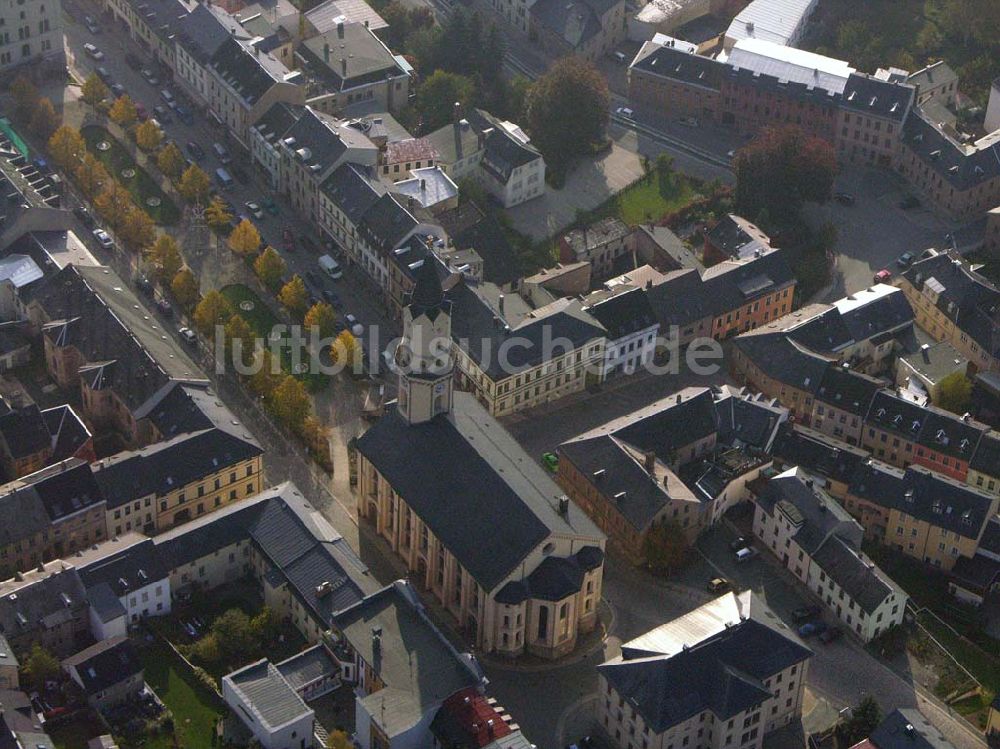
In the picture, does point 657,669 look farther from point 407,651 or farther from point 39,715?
point 39,715

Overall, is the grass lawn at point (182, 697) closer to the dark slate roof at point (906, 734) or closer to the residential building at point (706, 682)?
the residential building at point (706, 682)

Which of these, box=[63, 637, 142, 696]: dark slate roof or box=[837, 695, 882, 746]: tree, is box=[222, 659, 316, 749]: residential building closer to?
box=[63, 637, 142, 696]: dark slate roof

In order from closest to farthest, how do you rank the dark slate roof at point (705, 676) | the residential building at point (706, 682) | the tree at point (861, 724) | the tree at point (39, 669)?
the dark slate roof at point (705, 676), the residential building at point (706, 682), the tree at point (39, 669), the tree at point (861, 724)

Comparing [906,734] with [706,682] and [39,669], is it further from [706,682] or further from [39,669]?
[39,669]

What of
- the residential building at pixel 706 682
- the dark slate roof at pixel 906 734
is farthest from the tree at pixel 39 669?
the dark slate roof at pixel 906 734

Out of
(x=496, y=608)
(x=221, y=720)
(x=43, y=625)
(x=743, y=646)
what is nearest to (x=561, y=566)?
(x=496, y=608)

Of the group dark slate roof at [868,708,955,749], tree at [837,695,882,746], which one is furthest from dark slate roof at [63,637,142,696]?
dark slate roof at [868,708,955,749]

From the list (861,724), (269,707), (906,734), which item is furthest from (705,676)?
(269,707)
